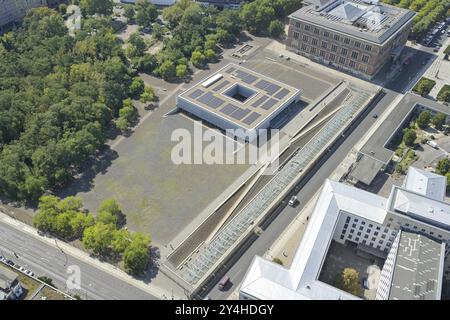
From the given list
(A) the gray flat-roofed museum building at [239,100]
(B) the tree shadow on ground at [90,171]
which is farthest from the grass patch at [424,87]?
(B) the tree shadow on ground at [90,171]

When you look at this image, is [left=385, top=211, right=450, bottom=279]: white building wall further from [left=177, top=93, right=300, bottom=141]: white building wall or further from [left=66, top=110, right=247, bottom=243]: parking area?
[left=177, top=93, right=300, bottom=141]: white building wall

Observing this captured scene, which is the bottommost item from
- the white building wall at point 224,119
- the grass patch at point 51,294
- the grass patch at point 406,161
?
the grass patch at point 406,161

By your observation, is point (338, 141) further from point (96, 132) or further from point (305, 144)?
point (96, 132)

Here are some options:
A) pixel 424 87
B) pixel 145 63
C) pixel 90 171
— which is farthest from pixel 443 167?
pixel 145 63

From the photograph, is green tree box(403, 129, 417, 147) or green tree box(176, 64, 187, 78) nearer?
green tree box(403, 129, 417, 147)

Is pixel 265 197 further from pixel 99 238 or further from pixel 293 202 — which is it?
pixel 99 238

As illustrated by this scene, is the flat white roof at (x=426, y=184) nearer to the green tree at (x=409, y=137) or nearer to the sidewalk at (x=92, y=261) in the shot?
the green tree at (x=409, y=137)

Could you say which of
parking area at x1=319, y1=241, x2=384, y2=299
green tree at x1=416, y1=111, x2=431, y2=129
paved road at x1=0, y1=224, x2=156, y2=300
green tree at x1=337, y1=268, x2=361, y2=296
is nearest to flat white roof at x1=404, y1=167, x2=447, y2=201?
parking area at x1=319, y1=241, x2=384, y2=299
